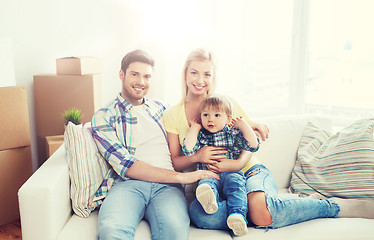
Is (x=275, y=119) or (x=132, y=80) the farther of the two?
(x=275, y=119)

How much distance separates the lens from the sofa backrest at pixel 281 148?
201 cm

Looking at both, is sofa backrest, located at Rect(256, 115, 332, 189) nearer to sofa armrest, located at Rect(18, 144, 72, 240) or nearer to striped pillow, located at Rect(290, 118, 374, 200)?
striped pillow, located at Rect(290, 118, 374, 200)

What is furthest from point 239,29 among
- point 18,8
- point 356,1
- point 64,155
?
point 64,155

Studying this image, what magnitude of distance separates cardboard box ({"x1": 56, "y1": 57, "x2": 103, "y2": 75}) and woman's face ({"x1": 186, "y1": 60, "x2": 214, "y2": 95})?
1.04m

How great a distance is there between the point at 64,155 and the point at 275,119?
1142mm

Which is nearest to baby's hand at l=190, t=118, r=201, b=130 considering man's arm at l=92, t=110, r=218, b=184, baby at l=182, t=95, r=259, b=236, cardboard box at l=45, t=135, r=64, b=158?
baby at l=182, t=95, r=259, b=236

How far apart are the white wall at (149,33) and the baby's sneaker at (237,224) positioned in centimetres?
196

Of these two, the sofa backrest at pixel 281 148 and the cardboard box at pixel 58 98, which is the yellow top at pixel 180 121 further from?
the cardboard box at pixel 58 98

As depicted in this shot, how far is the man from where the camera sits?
57.2 inches

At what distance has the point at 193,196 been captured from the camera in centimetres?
186

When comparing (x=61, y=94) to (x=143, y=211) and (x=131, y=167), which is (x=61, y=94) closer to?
(x=131, y=167)

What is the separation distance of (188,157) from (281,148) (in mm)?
560

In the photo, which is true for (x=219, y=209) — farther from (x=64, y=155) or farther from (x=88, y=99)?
(x=88, y=99)

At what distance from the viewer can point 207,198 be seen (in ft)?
4.90
